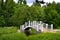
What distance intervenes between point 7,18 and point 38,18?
12.3ft

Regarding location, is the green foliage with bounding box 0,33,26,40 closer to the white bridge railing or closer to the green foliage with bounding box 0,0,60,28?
the white bridge railing

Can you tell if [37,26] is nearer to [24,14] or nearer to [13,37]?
[24,14]

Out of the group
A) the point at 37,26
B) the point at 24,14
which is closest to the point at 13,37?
the point at 37,26

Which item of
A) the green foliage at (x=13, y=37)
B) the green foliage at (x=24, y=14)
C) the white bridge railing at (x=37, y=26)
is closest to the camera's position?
the green foliage at (x=13, y=37)

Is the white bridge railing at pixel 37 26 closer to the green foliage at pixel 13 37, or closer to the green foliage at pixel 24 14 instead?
the green foliage at pixel 24 14

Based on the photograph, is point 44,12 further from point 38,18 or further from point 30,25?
point 30,25

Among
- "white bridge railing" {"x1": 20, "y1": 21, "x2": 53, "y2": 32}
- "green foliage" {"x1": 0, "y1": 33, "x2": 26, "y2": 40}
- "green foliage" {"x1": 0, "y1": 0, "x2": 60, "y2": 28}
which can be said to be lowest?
"white bridge railing" {"x1": 20, "y1": 21, "x2": 53, "y2": 32}

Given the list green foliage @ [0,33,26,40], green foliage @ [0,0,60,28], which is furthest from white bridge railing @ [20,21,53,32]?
green foliage @ [0,33,26,40]

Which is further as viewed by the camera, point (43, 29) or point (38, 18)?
point (38, 18)

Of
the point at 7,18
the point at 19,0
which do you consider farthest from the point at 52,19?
the point at 19,0

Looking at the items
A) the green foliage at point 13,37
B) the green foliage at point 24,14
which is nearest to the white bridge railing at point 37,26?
the green foliage at point 24,14

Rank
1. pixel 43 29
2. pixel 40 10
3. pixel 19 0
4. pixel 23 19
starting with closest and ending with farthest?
pixel 43 29 → pixel 23 19 → pixel 40 10 → pixel 19 0

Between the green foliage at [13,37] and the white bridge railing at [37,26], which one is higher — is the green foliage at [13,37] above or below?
above

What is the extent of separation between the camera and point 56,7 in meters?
34.2
